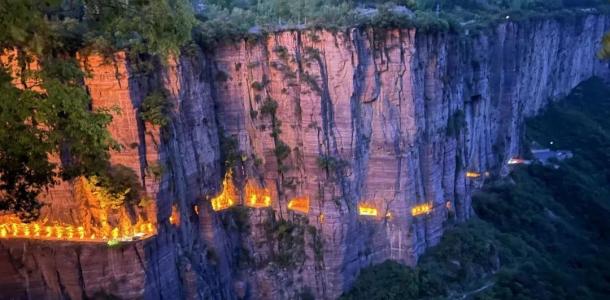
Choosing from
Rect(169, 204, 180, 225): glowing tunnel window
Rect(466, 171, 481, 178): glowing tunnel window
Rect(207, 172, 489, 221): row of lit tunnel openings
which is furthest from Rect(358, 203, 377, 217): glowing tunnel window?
Rect(466, 171, 481, 178): glowing tunnel window

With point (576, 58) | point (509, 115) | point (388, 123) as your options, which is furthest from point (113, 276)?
point (576, 58)

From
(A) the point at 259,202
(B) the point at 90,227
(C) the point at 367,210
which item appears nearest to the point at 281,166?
(A) the point at 259,202

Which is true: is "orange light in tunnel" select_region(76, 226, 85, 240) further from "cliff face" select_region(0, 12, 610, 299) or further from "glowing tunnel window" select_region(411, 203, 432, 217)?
"glowing tunnel window" select_region(411, 203, 432, 217)

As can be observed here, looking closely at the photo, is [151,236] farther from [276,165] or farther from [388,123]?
[388,123]

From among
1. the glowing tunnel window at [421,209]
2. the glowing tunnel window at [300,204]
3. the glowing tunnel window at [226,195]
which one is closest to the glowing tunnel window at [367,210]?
the glowing tunnel window at [421,209]

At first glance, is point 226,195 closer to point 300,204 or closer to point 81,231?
→ point 300,204

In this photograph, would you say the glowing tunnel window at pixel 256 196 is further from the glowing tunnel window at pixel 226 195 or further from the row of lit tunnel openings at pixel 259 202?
the glowing tunnel window at pixel 226 195
